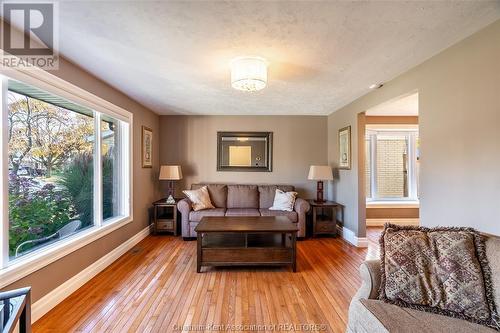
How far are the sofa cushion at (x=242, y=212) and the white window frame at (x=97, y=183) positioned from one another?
1.58m

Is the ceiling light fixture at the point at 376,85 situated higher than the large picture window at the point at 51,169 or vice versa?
the ceiling light fixture at the point at 376,85

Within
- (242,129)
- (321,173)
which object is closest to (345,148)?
(321,173)

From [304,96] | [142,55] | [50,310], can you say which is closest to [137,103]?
[142,55]

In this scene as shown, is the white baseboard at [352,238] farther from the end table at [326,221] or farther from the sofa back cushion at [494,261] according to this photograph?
the sofa back cushion at [494,261]

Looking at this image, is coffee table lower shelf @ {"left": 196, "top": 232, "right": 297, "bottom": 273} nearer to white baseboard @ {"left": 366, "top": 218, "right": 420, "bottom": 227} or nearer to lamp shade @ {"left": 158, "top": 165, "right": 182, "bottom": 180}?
lamp shade @ {"left": 158, "top": 165, "right": 182, "bottom": 180}

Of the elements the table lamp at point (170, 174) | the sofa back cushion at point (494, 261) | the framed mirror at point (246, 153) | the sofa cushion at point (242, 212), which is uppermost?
the framed mirror at point (246, 153)

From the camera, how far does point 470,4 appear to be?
1543 mm

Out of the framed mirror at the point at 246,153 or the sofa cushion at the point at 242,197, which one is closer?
the sofa cushion at the point at 242,197

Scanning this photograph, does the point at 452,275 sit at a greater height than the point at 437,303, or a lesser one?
greater

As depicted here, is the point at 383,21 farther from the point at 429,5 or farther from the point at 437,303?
the point at 437,303

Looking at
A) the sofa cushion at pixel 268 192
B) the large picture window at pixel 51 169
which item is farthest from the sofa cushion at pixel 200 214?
the large picture window at pixel 51 169

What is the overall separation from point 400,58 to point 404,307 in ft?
7.05

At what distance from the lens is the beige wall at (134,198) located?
83.3 inches

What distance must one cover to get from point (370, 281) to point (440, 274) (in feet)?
1.28
